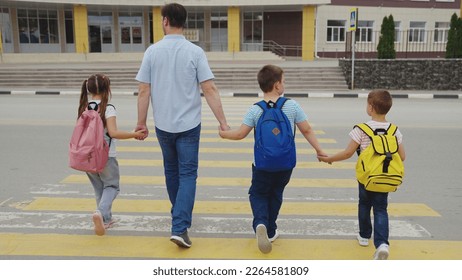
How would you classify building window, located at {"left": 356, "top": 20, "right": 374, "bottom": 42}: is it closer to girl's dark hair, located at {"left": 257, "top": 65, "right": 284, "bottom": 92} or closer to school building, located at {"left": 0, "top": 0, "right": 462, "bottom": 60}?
school building, located at {"left": 0, "top": 0, "right": 462, "bottom": 60}

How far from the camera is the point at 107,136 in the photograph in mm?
4129

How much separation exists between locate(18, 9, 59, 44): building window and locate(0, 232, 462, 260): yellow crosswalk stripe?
109 feet

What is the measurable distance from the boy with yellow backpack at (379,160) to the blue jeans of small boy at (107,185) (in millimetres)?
2021

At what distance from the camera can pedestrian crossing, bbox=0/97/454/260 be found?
3.79m

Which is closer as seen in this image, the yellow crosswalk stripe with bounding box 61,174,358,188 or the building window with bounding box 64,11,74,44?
the yellow crosswalk stripe with bounding box 61,174,358,188

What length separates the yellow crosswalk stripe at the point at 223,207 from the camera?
4762 mm

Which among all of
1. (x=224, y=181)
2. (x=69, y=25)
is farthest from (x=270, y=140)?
(x=69, y=25)

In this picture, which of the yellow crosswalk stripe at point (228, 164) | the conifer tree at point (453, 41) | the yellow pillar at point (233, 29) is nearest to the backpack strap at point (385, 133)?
the yellow crosswalk stripe at point (228, 164)

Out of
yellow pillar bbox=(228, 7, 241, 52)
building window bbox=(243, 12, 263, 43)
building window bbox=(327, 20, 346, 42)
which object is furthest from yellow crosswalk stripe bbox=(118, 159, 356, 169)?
building window bbox=(327, 20, 346, 42)

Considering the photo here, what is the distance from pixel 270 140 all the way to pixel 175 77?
94 cm

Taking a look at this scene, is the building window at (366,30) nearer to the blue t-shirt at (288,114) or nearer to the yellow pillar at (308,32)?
the yellow pillar at (308,32)

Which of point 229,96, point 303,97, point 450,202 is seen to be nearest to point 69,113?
point 229,96

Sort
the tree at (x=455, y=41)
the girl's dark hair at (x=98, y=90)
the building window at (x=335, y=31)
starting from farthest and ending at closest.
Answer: the building window at (x=335, y=31) < the tree at (x=455, y=41) < the girl's dark hair at (x=98, y=90)

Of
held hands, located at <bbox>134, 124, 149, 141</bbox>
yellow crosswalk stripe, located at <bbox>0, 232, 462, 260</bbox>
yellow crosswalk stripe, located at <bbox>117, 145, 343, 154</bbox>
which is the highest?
held hands, located at <bbox>134, 124, 149, 141</bbox>
